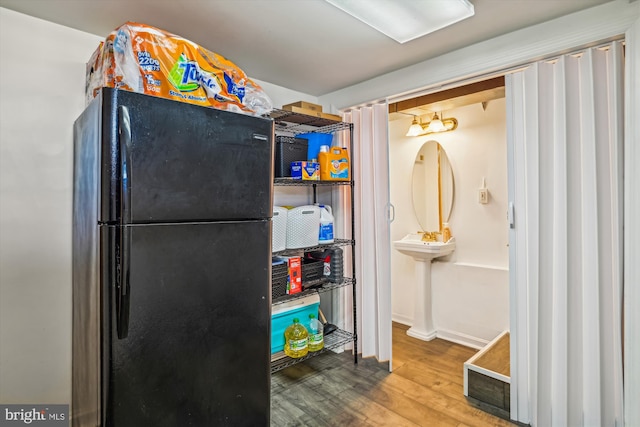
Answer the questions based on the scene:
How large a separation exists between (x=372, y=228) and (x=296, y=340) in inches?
41.1

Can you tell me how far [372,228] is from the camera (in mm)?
2703

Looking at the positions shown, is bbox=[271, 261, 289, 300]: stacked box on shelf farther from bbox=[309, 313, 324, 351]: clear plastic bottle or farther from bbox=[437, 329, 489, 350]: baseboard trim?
bbox=[437, 329, 489, 350]: baseboard trim

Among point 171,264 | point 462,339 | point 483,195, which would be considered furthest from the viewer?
point 462,339

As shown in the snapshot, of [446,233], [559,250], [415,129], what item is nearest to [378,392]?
[559,250]

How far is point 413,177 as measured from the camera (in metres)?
3.47

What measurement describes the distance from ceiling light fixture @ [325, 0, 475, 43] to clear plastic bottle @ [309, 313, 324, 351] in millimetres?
2053

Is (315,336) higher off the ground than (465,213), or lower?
lower

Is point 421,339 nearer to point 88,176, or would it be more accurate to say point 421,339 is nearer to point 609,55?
point 609,55

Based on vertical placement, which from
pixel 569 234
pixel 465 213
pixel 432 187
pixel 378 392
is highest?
pixel 432 187

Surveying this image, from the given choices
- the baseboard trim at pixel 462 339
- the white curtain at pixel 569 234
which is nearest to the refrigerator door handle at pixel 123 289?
the white curtain at pixel 569 234

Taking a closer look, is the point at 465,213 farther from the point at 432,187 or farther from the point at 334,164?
the point at 334,164

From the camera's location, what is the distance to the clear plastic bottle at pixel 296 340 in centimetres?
238

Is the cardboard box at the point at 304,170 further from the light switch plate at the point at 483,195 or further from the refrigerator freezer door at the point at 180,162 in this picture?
the light switch plate at the point at 483,195

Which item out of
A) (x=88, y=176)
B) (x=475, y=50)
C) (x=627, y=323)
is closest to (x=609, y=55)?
(x=475, y=50)
